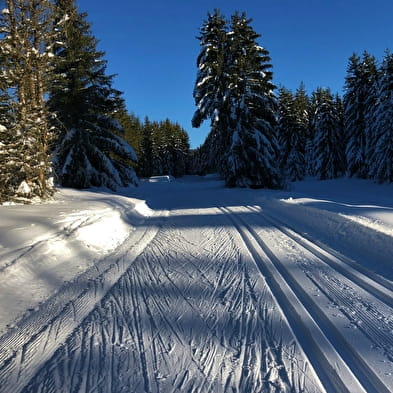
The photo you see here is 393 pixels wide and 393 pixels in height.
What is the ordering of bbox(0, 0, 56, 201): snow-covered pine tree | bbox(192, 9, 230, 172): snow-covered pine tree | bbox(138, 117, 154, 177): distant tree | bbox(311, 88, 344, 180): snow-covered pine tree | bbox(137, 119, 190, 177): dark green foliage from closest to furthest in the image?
bbox(0, 0, 56, 201): snow-covered pine tree → bbox(192, 9, 230, 172): snow-covered pine tree → bbox(311, 88, 344, 180): snow-covered pine tree → bbox(138, 117, 154, 177): distant tree → bbox(137, 119, 190, 177): dark green foliage

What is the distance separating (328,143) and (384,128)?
1106 centimetres

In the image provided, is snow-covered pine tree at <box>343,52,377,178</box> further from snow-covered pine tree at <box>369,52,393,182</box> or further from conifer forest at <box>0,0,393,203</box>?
snow-covered pine tree at <box>369,52,393,182</box>

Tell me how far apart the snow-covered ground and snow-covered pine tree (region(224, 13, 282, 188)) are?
1351 centimetres

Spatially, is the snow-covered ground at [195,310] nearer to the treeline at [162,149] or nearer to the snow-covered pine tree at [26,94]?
the snow-covered pine tree at [26,94]

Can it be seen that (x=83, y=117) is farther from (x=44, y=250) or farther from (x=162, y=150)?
(x=162, y=150)

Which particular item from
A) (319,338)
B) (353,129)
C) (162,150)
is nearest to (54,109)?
(319,338)

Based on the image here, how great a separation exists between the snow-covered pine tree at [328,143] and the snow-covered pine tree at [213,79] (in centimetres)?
1764

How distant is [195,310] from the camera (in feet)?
11.0

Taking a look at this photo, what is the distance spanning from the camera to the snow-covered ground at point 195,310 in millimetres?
2326

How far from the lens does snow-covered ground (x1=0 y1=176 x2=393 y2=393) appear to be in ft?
7.63

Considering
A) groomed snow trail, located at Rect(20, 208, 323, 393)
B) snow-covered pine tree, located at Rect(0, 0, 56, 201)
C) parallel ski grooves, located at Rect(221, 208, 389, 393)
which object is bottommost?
groomed snow trail, located at Rect(20, 208, 323, 393)

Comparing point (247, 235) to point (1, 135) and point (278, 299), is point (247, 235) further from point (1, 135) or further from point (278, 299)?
point (1, 135)

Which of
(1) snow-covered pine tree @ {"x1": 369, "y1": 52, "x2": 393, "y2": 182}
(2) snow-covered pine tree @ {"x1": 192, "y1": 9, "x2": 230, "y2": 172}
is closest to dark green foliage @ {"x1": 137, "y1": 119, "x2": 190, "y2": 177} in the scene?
(2) snow-covered pine tree @ {"x1": 192, "y1": 9, "x2": 230, "y2": 172}

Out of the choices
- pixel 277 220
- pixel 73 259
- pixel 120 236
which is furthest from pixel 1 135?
pixel 277 220
